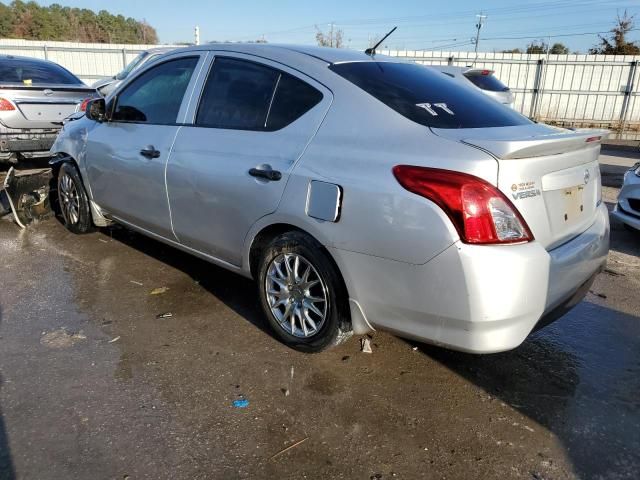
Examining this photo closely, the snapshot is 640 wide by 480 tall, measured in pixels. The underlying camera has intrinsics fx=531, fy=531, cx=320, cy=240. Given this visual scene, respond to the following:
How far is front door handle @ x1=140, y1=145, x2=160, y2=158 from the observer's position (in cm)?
383

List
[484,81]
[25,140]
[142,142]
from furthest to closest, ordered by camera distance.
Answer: [484,81]
[25,140]
[142,142]

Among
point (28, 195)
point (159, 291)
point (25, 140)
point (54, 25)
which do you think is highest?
point (54, 25)

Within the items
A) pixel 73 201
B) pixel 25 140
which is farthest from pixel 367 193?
pixel 25 140

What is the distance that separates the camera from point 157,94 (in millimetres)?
4074

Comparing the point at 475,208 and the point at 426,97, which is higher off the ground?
the point at 426,97

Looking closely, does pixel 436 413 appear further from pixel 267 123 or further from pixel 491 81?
pixel 491 81

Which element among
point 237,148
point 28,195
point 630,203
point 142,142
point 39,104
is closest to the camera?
point 237,148

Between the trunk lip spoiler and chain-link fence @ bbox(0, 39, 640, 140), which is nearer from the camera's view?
the trunk lip spoiler

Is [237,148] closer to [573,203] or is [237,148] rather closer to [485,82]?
[573,203]

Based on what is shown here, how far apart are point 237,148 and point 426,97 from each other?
117cm

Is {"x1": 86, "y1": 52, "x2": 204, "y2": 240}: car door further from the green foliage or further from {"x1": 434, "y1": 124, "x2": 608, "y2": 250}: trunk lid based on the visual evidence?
the green foliage

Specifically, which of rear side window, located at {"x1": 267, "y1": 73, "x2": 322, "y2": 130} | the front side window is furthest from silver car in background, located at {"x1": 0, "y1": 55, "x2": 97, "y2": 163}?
rear side window, located at {"x1": 267, "y1": 73, "x2": 322, "y2": 130}

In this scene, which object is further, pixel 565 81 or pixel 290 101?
pixel 565 81

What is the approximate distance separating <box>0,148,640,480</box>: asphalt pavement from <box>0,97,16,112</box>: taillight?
3.95 m
